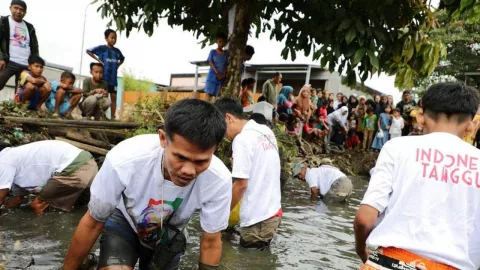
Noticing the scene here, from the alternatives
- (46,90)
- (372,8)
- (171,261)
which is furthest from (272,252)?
(46,90)

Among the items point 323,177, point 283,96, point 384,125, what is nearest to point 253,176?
point 323,177

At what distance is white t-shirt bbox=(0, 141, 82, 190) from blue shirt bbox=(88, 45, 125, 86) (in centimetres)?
296

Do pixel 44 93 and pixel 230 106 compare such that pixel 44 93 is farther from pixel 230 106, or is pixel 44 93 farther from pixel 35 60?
pixel 230 106

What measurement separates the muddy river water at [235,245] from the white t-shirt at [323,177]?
1.42 meters

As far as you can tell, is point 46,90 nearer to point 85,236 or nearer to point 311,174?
point 311,174

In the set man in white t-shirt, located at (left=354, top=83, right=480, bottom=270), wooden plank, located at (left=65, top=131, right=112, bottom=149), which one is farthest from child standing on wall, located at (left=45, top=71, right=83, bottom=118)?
man in white t-shirt, located at (left=354, top=83, right=480, bottom=270)

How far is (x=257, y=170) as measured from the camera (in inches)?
167

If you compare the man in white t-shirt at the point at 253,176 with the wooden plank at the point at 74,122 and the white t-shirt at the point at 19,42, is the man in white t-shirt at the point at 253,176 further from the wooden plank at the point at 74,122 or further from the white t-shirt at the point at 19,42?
the white t-shirt at the point at 19,42

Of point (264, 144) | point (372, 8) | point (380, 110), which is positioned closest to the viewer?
point (264, 144)

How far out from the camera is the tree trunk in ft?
22.7

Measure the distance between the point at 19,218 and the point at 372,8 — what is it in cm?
430

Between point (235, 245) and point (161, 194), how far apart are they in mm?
2213

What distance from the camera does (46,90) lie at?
22.1ft

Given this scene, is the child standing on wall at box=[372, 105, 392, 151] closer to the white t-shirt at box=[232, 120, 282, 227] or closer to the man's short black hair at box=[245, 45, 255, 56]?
the man's short black hair at box=[245, 45, 255, 56]
